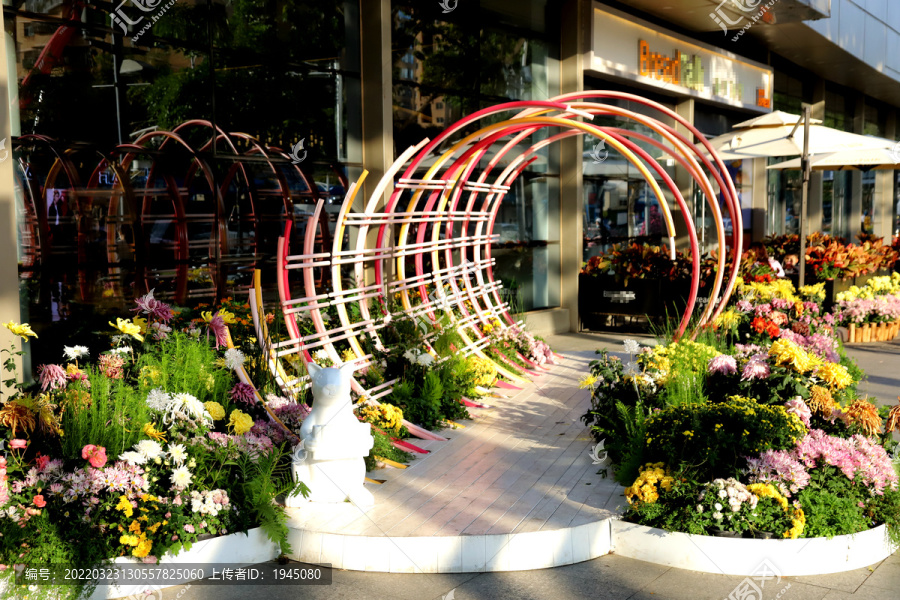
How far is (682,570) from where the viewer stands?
13.6 ft

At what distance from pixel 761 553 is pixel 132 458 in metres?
3.13

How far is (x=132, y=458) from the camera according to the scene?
4074 millimetres

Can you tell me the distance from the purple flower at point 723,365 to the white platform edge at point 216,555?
3.02 m

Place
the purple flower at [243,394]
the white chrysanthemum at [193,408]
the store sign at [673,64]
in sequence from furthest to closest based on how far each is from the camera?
the store sign at [673,64] < the purple flower at [243,394] < the white chrysanthemum at [193,408]

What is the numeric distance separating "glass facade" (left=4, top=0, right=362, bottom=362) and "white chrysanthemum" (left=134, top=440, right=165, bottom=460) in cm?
250

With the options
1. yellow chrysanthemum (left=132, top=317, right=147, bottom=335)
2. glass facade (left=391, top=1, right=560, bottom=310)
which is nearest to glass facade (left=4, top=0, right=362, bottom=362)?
glass facade (left=391, top=1, right=560, bottom=310)

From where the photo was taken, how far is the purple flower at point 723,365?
17.9 feet

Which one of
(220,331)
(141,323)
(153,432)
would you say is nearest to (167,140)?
(141,323)

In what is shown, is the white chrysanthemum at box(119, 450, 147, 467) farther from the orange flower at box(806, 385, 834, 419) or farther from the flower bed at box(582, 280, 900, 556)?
the orange flower at box(806, 385, 834, 419)

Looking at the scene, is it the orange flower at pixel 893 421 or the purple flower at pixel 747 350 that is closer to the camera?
the orange flower at pixel 893 421

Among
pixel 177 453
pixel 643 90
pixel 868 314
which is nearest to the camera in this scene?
pixel 177 453

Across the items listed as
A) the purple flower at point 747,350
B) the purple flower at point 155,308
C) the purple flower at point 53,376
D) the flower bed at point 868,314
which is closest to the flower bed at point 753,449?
the purple flower at point 747,350

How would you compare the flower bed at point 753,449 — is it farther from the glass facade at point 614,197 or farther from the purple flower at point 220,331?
→ the glass facade at point 614,197

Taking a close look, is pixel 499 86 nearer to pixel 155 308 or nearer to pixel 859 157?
pixel 859 157
